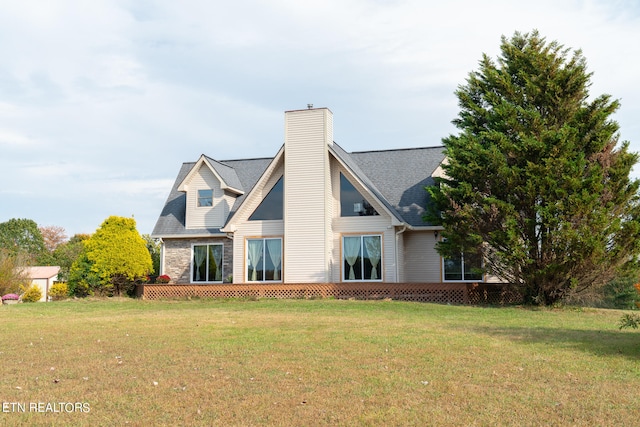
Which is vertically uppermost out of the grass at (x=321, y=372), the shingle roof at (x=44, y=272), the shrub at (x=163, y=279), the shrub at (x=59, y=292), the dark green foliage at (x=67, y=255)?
the dark green foliage at (x=67, y=255)

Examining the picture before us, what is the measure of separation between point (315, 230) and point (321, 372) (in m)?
15.4

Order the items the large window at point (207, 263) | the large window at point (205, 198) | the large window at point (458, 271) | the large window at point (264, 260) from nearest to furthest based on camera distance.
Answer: the large window at point (264, 260)
the large window at point (458, 271)
the large window at point (207, 263)
the large window at point (205, 198)

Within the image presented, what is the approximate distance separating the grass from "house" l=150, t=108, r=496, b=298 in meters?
8.99

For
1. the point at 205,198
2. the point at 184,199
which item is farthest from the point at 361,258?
the point at 184,199

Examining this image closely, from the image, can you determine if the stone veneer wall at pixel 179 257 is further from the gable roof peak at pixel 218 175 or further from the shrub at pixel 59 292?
the shrub at pixel 59 292

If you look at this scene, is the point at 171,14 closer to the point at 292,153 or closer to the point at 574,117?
the point at 292,153

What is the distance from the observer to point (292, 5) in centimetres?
1355

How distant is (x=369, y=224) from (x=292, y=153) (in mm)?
4413

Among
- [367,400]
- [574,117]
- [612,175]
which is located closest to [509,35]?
[574,117]

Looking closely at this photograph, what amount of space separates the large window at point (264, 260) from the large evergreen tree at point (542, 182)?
6.98 metres

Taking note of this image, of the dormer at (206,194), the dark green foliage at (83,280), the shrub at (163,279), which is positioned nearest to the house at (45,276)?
the dark green foliage at (83,280)

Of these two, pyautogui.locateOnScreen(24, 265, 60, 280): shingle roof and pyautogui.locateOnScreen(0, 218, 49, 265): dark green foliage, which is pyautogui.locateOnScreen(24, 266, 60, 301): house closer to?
pyautogui.locateOnScreen(24, 265, 60, 280): shingle roof

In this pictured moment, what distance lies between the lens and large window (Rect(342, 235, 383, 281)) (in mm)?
23719

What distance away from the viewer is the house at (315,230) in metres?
23.6
